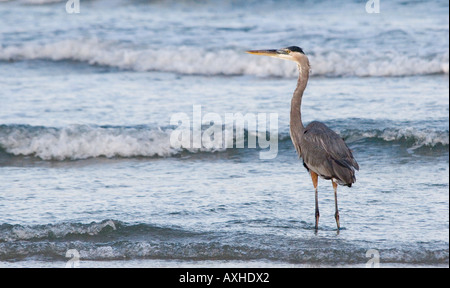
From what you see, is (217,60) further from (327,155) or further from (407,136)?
(327,155)

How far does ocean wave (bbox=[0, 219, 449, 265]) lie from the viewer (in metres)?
5.96

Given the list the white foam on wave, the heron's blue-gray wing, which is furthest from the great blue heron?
the white foam on wave

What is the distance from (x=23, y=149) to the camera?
8781 millimetres

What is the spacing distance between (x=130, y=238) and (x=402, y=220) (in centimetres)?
235

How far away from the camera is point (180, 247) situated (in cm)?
610

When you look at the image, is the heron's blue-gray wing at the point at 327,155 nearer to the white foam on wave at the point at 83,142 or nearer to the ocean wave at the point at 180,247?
the ocean wave at the point at 180,247

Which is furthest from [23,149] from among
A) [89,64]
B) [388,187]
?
[89,64]

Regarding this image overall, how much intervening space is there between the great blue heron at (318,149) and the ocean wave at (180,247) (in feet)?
1.84

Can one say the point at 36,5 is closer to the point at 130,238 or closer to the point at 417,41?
the point at 417,41

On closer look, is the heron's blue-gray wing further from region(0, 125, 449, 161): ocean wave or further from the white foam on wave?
the white foam on wave

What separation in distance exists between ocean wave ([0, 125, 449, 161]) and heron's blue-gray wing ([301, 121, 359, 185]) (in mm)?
2179

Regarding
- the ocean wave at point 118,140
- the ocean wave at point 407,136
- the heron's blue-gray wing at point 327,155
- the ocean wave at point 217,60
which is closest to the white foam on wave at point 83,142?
the ocean wave at point 118,140

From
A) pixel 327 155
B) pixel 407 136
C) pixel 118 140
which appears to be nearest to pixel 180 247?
pixel 327 155

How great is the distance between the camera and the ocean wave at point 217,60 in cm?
1251
